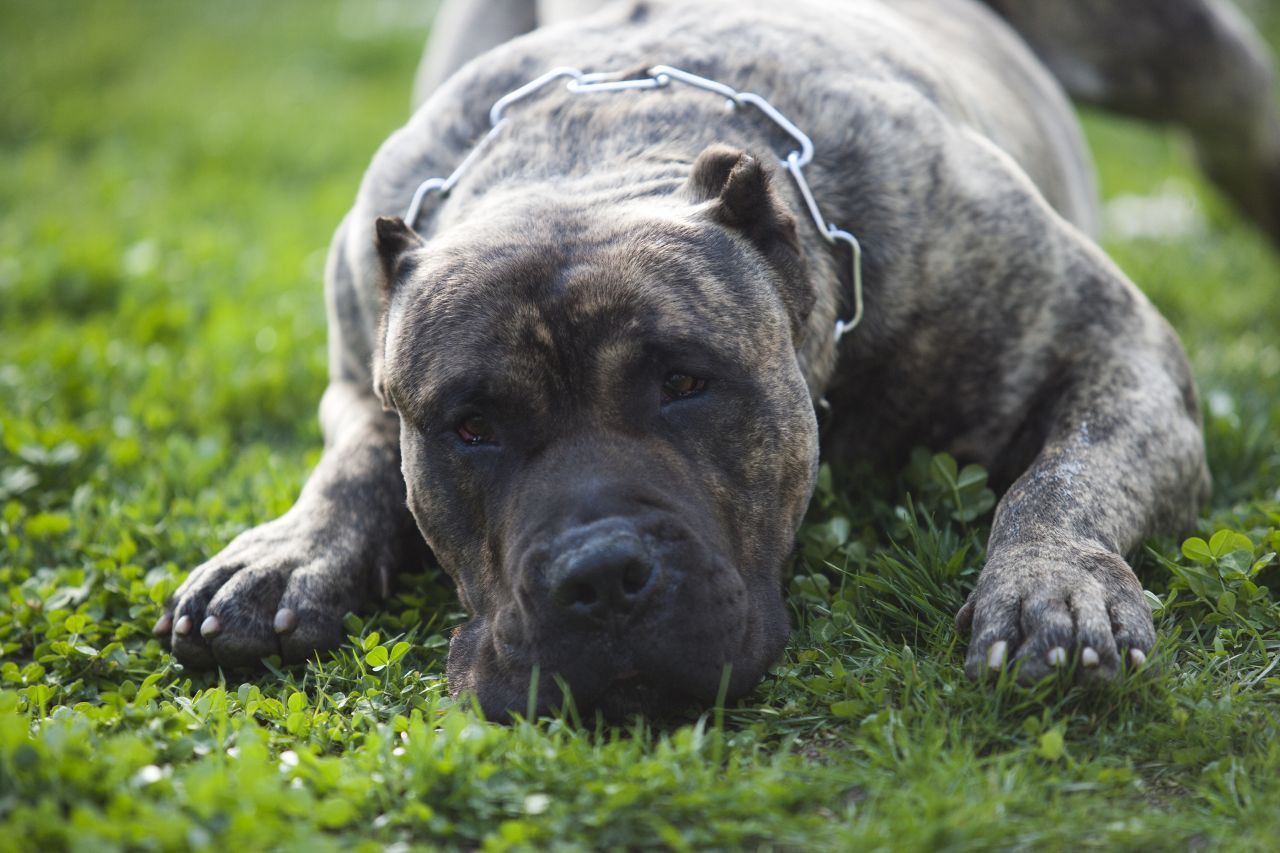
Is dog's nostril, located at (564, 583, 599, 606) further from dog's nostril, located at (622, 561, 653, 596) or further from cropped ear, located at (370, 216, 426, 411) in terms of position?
cropped ear, located at (370, 216, 426, 411)

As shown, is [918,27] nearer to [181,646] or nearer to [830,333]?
[830,333]

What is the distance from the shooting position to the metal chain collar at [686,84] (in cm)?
343

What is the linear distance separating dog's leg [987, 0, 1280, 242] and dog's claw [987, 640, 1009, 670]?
3.94 metres

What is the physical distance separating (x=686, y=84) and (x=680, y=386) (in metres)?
1.12

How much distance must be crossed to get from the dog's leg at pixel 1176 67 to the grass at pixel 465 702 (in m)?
0.76

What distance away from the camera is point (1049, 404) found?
141 inches

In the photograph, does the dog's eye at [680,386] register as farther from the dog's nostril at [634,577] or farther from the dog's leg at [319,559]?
the dog's leg at [319,559]

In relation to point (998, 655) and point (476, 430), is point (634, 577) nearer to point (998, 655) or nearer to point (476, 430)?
point (476, 430)

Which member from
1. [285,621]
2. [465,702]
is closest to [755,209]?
[465,702]

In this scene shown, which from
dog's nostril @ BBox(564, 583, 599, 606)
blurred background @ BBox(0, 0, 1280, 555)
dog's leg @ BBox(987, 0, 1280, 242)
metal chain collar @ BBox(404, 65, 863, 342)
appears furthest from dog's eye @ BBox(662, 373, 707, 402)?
dog's leg @ BBox(987, 0, 1280, 242)

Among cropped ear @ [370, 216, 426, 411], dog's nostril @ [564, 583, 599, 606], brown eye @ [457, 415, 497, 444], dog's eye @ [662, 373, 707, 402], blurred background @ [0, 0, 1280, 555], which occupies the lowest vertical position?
blurred background @ [0, 0, 1280, 555]

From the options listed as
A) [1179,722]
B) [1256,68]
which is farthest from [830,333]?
[1256,68]

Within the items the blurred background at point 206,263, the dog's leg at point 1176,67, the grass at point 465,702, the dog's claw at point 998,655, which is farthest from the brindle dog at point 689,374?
the dog's leg at point 1176,67

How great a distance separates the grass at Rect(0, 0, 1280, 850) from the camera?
7.51 ft
